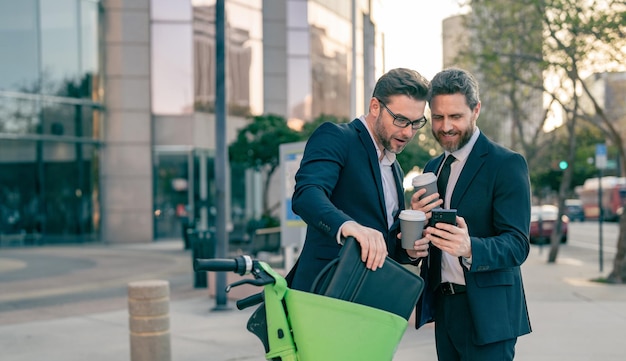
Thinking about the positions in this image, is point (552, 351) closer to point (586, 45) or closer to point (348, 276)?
point (348, 276)

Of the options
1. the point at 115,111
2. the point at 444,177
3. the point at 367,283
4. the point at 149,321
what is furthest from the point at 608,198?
the point at 367,283

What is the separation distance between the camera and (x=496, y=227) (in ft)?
9.82

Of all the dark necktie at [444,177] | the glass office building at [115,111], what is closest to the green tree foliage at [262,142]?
the glass office building at [115,111]

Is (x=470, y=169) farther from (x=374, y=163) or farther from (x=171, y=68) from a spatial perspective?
(x=171, y=68)

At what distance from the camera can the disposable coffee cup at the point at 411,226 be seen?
2.66 m

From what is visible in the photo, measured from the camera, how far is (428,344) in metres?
8.16

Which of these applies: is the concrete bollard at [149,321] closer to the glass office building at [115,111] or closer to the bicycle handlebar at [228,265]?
the bicycle handlebar at [228,265]

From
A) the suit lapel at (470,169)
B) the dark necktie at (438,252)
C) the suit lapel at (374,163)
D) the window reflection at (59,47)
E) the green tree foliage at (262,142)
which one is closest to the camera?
the suit lapel at (374,163)

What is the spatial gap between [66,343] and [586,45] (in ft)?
34.0

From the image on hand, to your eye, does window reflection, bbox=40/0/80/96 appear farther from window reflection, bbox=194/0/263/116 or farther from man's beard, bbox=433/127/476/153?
man's beard, bbox=433/127/476/153

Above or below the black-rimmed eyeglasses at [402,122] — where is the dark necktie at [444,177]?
below

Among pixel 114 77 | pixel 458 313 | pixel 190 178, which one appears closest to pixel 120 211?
pixel 190 178

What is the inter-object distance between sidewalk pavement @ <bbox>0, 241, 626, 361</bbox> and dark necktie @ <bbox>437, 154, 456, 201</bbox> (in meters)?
4.45

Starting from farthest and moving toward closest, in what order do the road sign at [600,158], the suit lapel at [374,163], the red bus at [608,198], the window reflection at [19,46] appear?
the red bus at [608,198]
the window reflection at [19,46]
the road sign at [600,158]
the suit lapel at [374,163]
